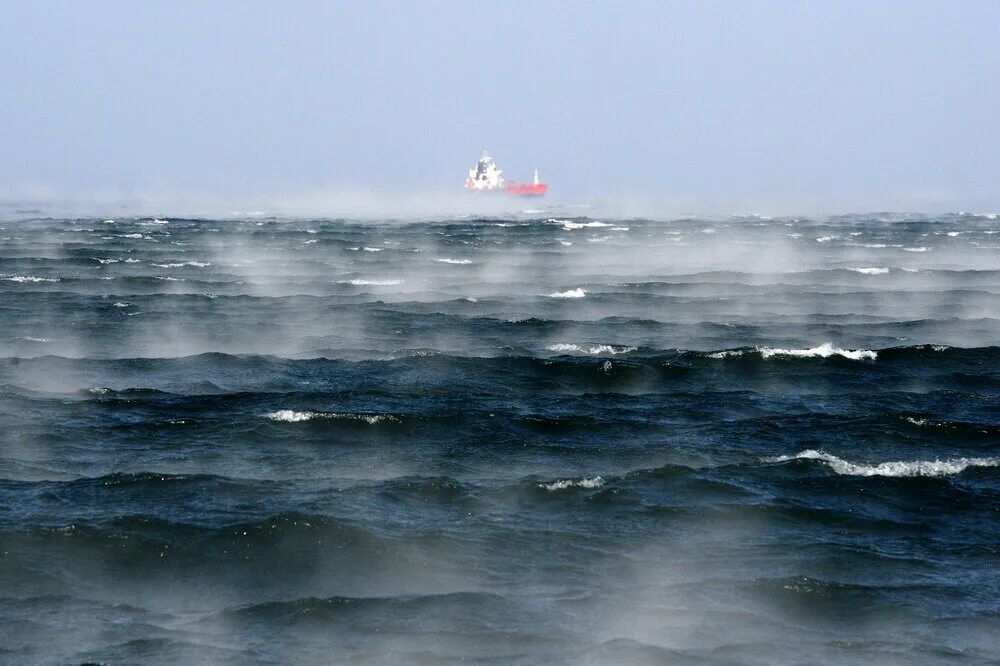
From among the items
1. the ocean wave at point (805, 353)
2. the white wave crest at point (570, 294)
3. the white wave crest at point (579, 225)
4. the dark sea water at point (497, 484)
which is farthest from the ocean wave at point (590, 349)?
the white wave crest at point (579, 225)

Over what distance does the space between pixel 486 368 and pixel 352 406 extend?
20.7ft

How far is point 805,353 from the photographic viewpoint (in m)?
35.0

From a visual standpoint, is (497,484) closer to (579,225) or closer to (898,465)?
(898,465)

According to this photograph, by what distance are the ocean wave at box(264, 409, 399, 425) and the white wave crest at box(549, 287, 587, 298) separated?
2763 cm

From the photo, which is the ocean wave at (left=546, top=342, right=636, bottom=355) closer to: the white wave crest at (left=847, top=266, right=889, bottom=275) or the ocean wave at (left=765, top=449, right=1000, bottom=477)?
the ocean wave at (left=765, top=449, right=1000, bottom=477)

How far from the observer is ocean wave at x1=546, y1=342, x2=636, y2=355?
35.7m

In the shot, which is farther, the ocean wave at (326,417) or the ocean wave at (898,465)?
the ocean wave at (326,417)

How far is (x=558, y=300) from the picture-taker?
2028 inches

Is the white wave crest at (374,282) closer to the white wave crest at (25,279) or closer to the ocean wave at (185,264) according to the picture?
the ocean wave at (185,264)

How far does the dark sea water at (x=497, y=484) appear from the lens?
14.9 m

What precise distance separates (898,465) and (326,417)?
1196 cm

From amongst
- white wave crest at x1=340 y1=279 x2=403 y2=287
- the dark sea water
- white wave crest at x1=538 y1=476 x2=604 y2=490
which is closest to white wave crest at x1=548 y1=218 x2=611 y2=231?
white wave crest at x1=340 y1=279 x2=403 y2=287

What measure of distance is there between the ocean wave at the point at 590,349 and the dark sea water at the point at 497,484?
25 centimetres

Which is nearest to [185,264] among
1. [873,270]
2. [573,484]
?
[873,270]
